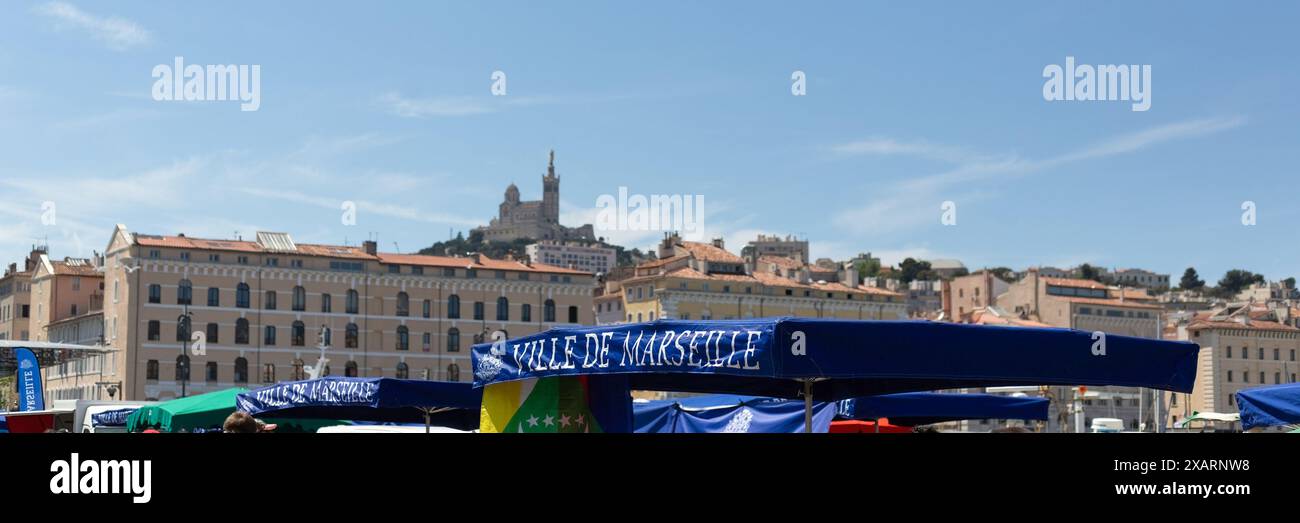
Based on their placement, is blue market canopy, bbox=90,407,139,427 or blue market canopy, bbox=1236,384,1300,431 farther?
blue market canopy, bbox=90,407,139,427

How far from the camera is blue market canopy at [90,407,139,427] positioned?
25453 millimetres

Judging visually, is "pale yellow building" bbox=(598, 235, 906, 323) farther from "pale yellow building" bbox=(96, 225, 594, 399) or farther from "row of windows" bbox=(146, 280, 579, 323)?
"row of windows" bbox=(146, 280, 579, 323)

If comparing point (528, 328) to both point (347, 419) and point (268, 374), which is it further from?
point (347, 419)

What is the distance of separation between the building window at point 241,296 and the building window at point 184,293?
110 inches

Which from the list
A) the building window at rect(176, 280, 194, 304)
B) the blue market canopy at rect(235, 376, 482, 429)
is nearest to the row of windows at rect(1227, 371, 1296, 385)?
the building window at rect(176, 280, 194, 304)

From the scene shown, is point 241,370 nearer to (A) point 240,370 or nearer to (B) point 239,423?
(A) point 240,370

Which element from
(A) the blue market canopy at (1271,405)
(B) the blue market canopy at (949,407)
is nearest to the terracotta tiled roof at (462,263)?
(B) the blue market canopy at (949,407)

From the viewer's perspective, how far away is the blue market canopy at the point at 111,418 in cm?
2545

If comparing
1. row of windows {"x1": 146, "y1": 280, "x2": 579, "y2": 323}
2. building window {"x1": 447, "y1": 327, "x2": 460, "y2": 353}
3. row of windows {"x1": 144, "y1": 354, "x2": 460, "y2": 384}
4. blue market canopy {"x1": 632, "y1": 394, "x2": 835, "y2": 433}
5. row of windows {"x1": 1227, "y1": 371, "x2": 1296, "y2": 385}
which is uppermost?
row of windows {"x1": 146, "y1": 280, "x2": 579, "y2": 323}

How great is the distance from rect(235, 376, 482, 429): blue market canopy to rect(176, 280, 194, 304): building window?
74.9 m

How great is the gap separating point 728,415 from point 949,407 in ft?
8.12
